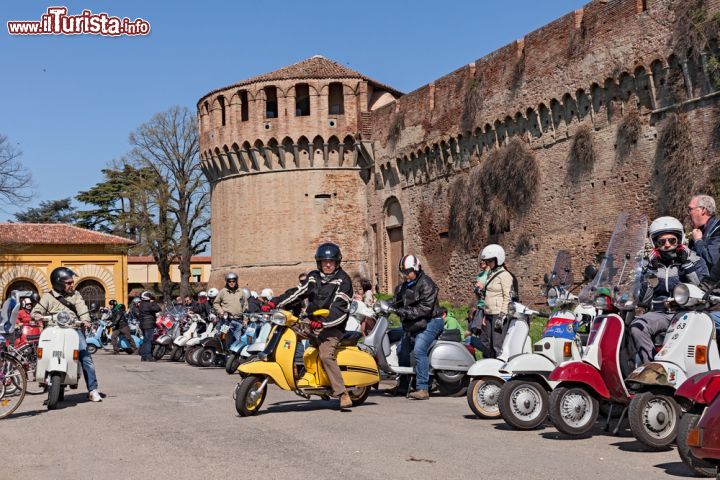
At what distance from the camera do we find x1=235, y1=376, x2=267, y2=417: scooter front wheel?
845 cm

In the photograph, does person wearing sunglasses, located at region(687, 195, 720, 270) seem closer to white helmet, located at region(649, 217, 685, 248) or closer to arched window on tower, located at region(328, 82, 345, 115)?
white helmet, located at region(649, 217, 685, 248)

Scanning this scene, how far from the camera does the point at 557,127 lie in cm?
2472

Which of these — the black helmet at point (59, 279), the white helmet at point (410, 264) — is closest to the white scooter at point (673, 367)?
the white helmet at point (410, 264)

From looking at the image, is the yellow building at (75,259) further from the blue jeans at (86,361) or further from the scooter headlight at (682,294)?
the scooter headlight at (682,294)

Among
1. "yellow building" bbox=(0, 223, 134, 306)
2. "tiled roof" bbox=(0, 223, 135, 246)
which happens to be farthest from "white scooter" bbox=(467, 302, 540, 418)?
"tiled roof" bbox=(0, 223, 135, 246)

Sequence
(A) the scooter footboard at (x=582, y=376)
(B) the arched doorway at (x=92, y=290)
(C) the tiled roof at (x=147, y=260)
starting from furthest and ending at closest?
(C) the tiled roof at (x=147, y=260)
(B) the arched doorway at (x=92, y=290)
(A) the scooter footboard at (x=582, y=376)

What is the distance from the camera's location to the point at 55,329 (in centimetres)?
986

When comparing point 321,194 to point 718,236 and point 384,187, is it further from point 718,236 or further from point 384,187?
point 718,236

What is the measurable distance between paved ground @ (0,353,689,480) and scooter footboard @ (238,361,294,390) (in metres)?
0.32

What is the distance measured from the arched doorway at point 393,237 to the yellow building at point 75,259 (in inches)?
881

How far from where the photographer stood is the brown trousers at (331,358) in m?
8.95

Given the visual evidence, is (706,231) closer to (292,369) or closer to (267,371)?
(292,369)

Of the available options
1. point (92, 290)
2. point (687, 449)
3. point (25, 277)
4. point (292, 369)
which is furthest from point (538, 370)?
point (92, 290)

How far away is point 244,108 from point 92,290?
18.6 metres
